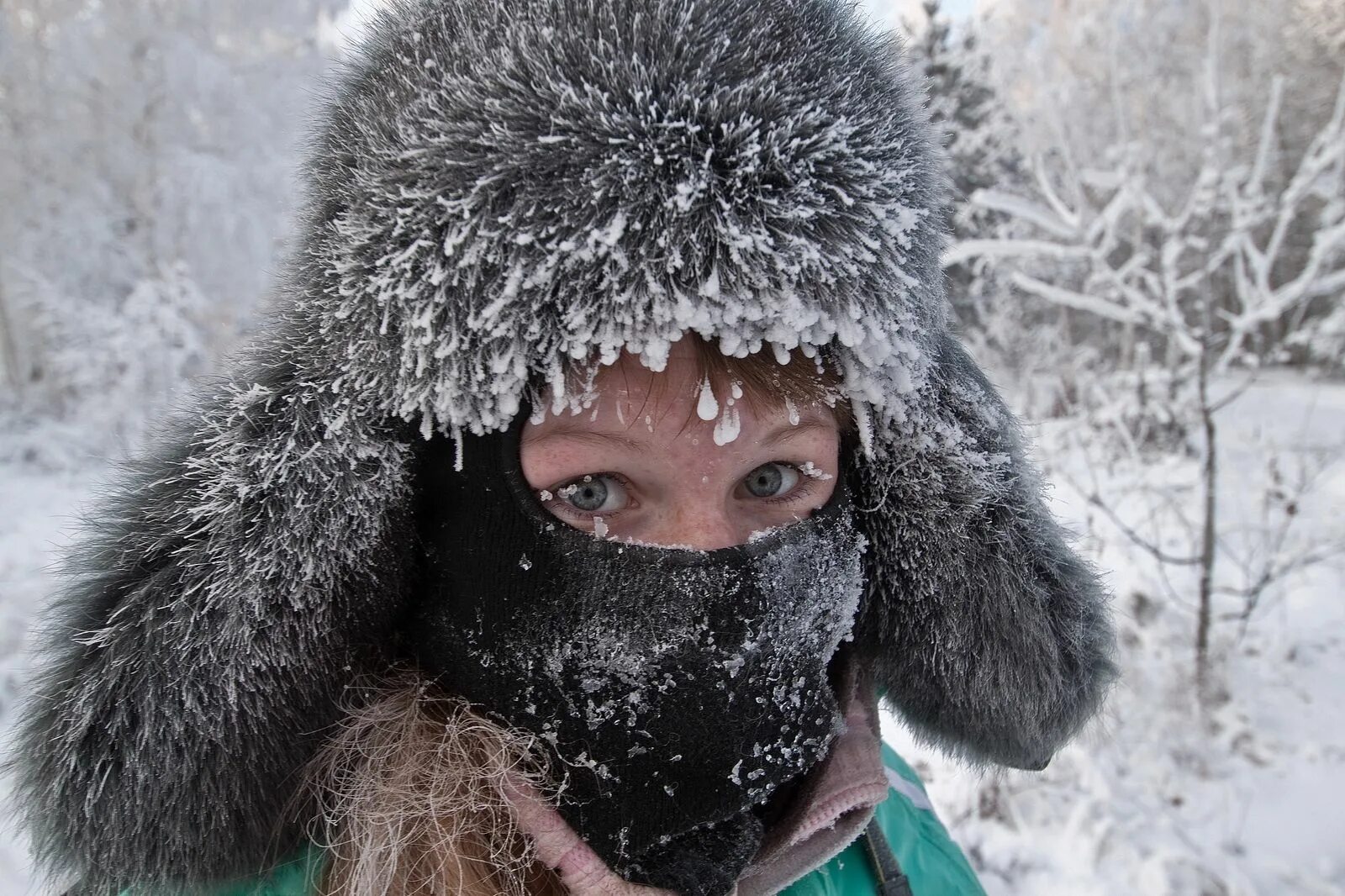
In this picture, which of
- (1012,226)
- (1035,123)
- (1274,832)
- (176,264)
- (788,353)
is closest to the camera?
(788,353)

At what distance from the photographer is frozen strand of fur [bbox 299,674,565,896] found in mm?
960

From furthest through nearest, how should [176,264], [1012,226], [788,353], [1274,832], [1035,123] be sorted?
[176,264], [1012,226], [1035,123], [1274,832], [788,353]

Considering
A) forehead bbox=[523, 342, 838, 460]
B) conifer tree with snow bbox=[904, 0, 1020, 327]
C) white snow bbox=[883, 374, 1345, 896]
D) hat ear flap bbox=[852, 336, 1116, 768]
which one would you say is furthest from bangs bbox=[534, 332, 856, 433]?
conifer tree with snow bbox=[904, 0, 1020, 327]

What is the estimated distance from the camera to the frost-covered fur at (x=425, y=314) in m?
0.85

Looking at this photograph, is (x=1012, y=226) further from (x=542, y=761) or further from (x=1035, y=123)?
(x=542, y=761)

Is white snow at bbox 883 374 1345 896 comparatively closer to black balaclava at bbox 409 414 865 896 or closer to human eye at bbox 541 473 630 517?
black balaclava at bbox 409 414 865 896

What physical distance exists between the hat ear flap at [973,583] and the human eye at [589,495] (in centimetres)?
44

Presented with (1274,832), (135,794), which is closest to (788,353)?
(135,794)

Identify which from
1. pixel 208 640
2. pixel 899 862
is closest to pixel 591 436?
pixel 208 640

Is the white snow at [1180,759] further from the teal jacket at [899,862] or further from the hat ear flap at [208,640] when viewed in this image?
the hat ear flap at [208,640]

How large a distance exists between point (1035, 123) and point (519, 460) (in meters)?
6.92

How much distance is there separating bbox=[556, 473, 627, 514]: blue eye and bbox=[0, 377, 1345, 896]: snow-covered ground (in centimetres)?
116

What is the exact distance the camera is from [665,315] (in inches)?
33.4

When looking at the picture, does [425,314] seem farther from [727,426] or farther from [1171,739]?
[1171,739]
